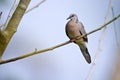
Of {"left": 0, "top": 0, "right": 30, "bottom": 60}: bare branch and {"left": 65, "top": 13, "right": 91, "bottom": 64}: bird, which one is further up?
{"left": 0, "top": 0, "right": 30, "bottom": 60}: bare branch

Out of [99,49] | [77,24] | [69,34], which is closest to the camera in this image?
[99,49]

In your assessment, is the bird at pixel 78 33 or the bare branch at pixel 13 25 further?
the bird at pixel 78 33

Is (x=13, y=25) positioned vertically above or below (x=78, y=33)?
above

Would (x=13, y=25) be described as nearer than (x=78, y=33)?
Yes

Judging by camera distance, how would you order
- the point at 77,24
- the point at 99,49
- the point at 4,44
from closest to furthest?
the point at 4,44 → the point at 99,49 → the point at 77,24

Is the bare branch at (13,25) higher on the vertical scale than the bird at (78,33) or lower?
higher

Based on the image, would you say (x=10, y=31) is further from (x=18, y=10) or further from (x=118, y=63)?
(x=118, y=63)

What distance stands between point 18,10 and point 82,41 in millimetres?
2158

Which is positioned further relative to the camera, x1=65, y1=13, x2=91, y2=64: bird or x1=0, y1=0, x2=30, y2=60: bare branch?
x1=65, y1=13, x2=91, y2=64: bird

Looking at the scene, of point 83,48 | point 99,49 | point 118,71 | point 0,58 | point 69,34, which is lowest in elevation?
point 83,48

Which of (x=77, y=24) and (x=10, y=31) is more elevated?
(x=10, y=31)

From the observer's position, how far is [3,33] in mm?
902

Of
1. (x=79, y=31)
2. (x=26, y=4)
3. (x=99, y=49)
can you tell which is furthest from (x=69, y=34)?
(x=26, y=4)

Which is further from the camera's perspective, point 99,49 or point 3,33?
point 99,49
